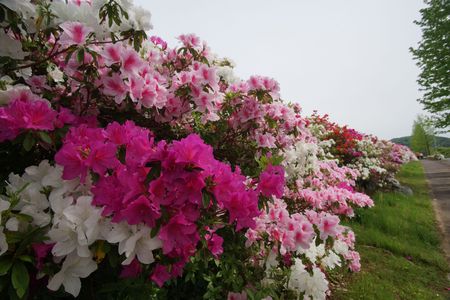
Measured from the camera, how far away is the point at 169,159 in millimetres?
933

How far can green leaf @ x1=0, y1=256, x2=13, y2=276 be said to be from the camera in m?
0.88

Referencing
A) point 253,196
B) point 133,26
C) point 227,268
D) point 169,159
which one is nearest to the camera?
point 169,159

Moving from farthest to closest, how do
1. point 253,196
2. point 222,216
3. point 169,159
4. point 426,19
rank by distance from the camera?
point 426,19
point 222,216
point 253,196
point 169,159

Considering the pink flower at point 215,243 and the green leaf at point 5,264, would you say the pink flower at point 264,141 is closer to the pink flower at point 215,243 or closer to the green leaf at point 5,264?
the pink flower at point 215,243

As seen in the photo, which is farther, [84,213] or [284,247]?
[284,247]

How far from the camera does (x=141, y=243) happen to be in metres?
0.96

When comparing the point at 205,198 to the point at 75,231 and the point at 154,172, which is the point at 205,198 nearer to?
the point at 154,172

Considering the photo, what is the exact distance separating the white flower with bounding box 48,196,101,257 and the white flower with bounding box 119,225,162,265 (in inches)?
4.1

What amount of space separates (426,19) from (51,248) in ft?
47.7

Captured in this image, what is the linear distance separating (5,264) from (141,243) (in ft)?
1.29

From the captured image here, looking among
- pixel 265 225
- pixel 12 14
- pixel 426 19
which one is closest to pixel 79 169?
pixel 12 14

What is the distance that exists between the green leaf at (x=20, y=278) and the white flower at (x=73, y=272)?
3.1 inches

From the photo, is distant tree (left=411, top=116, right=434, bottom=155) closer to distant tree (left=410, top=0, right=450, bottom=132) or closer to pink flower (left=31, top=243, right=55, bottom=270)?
distant tree (left=410, top=0, right=450, bottom=132)

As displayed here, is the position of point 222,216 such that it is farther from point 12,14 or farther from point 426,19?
point 426,19
